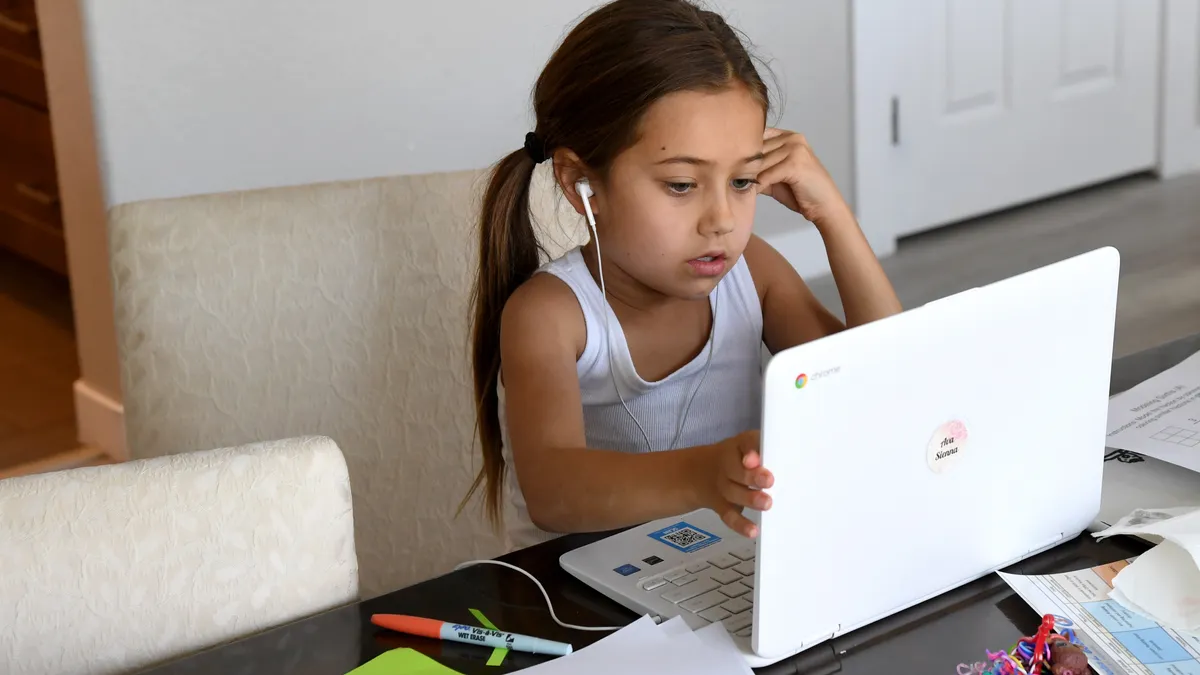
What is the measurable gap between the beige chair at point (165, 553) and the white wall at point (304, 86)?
1.33m

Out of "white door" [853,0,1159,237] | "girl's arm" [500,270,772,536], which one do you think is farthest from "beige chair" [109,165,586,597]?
"white door" [853,0,1159,237]

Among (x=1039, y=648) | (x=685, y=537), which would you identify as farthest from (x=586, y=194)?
(x=1039, y=648)

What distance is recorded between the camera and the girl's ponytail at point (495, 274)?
50.6 inches

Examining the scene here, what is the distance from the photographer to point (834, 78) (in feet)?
10.5

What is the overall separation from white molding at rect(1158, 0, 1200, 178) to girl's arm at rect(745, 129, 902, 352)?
2.88 m

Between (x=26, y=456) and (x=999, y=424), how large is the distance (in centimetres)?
228

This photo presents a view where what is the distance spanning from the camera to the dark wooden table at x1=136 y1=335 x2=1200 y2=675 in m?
0.78

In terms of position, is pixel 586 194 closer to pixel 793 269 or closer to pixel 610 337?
pixel 610 337

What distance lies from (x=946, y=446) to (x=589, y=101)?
0.53m

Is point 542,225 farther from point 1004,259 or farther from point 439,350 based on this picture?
point 1004,259

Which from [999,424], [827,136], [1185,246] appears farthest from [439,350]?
[1185,246]

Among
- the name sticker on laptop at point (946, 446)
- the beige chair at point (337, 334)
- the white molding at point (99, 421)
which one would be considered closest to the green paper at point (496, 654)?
the name sticker on laptop at point (946, 446)

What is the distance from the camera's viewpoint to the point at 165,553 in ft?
2.69

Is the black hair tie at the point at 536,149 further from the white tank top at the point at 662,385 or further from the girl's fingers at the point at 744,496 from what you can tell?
the girl's fingers at the point at 744,496
